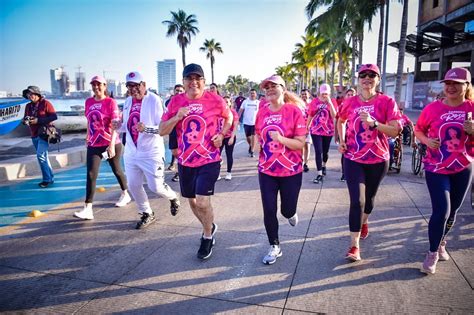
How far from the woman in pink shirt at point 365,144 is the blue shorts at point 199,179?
148cm

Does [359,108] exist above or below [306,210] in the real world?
above

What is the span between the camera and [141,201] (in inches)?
183

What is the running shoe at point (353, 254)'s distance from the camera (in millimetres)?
3607

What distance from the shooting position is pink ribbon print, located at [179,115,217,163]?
144 inches

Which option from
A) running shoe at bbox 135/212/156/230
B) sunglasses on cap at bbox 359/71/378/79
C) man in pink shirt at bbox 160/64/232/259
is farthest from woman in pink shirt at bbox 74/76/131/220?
sunglasses on cap at bbox 359/71/378/79

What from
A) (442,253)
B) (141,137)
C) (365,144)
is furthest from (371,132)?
(141,137)

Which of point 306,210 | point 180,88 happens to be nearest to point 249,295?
point 306,210

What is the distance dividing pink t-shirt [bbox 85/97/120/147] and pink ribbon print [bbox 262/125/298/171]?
2.69m

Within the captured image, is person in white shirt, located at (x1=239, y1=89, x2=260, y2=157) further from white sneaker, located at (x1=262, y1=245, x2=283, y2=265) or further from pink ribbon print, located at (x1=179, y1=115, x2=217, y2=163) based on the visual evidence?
white sneaker, located at (x1=262, y1=245, x2=283, y2=265)

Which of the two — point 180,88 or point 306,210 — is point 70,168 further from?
point 306,210

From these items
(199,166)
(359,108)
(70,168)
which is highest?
(359,108)

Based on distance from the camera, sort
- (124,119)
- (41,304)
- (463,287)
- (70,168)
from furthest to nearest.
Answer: (70,168), (124,119), (463,287), (41,304)

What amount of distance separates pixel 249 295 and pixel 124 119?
2.90m

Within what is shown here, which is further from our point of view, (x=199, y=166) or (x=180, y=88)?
(x=180, y=88)
